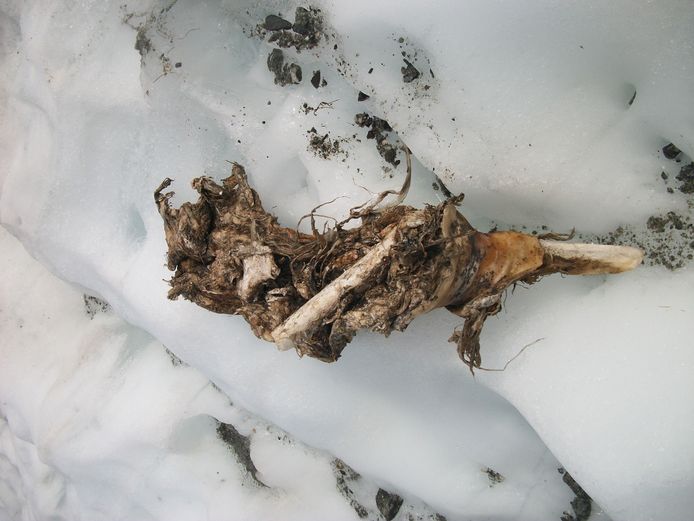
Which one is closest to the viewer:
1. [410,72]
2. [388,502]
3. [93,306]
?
[410,72]

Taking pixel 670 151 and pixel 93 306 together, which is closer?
pixel 670 151

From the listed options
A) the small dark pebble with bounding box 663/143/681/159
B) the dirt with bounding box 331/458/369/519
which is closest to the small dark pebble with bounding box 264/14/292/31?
the small dark pebble with bounding box 663/143/681/159

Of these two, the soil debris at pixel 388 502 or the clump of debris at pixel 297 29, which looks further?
the soil debris at pixel 388 502

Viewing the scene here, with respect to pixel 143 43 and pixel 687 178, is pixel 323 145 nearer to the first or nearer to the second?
pixel 143 43

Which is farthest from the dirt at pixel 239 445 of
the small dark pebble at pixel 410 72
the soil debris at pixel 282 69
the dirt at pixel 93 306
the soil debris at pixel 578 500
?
the small dark pebble at pixel 410 72

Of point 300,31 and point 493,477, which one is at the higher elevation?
point 300,31

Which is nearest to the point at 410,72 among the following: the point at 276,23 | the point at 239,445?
the point at 276,23

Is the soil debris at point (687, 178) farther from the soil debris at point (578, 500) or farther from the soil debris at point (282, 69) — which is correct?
the soil debris at point (282, 69)
